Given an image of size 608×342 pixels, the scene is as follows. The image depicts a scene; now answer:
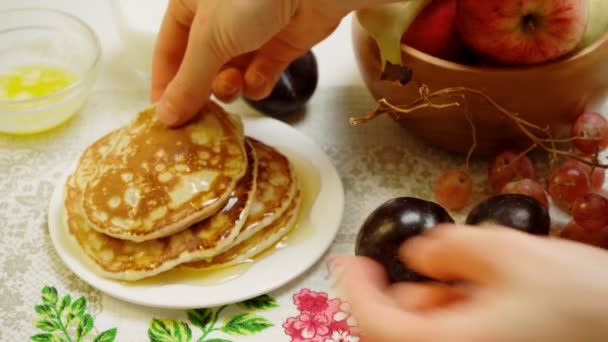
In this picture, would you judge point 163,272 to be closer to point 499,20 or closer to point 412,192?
point 412,192

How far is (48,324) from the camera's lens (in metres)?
1.06

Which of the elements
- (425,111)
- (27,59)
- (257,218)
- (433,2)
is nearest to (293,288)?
(257,218)

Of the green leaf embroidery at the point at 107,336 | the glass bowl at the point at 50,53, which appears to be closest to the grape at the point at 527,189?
the green leaf embroidery at the point at 107,336

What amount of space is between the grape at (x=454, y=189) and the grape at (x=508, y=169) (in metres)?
0.05

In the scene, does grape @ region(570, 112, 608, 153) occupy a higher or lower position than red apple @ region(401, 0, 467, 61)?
lower

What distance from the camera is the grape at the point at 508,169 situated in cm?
118

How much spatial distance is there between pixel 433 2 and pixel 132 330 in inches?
27.5

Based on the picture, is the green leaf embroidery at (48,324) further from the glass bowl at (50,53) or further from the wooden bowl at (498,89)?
the wooden bowl at (498,89)

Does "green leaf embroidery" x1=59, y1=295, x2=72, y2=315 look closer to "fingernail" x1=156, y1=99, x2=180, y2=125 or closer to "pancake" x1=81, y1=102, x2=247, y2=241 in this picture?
"pancake" x1=81, y1=102, x2=247, y2=241

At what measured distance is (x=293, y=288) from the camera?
43.7 inches

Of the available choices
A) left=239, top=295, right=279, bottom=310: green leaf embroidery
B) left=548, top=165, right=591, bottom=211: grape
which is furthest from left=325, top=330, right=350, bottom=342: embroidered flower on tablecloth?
left=548, top=165, right=591, bottom=211: grape

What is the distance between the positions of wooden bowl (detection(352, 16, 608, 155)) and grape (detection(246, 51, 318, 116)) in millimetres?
148

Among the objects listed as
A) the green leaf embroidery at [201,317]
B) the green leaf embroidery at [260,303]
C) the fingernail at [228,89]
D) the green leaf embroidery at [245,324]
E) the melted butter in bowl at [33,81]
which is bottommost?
the green leaf embroidery at [201,317]

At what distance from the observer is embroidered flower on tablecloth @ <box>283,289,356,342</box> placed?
1.05 m
